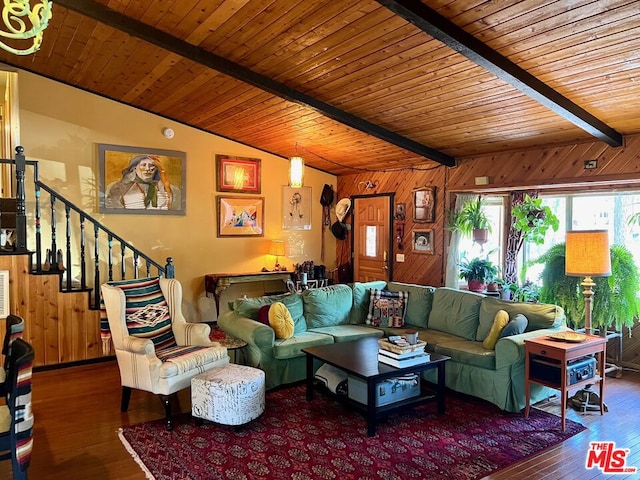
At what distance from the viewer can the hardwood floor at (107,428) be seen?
9.22 feet

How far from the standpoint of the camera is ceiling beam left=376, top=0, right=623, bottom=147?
298 centimetres

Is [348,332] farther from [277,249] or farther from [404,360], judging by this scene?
[277,249]

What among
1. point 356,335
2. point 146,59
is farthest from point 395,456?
point 146,59

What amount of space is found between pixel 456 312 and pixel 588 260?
1339mm

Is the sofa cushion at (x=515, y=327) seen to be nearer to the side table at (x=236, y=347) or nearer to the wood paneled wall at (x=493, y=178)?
the wood paneled wall at (x=493, y=178)

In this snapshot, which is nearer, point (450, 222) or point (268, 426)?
point (268, 426)

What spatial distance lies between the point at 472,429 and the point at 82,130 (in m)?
5.56

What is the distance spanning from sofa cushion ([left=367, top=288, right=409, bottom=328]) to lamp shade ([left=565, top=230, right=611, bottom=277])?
179cm

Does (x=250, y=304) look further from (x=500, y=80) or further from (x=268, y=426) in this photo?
(x=500, y=80)

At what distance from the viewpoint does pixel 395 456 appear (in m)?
2.99

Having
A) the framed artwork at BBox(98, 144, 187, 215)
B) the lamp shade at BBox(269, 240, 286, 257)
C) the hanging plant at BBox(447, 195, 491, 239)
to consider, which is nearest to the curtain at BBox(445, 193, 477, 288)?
the hanging plant at BBox(447, 195, 491, 239)

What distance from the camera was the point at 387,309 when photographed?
505 cm

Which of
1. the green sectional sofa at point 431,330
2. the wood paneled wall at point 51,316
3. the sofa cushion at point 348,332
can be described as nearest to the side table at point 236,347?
the green sectional sofa at point 431,330

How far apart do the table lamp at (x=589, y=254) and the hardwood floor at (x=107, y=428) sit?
116cm
